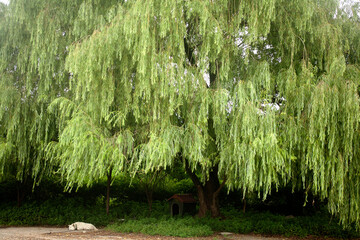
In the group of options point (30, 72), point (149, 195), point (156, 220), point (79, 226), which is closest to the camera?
point (30, 72)

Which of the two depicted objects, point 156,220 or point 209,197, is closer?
point 156,220

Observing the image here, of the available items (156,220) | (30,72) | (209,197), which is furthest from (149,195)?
(30,72)

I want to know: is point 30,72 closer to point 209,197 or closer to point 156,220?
point 156,220

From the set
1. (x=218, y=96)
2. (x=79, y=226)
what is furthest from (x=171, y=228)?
(x=218, y=96)

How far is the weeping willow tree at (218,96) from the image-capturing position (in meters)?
6.45

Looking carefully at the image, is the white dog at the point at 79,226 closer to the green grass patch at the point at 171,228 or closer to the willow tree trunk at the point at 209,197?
the green grass patch at the point at 171,228

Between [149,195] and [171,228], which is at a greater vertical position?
[149,195]

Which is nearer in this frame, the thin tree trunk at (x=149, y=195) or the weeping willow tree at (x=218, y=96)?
the weeping willow tree at (x=218, y=96)

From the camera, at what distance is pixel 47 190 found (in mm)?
14086

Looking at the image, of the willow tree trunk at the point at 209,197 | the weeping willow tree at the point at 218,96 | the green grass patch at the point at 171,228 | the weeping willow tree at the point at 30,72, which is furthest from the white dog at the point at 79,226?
the weeping willow tree at the point at 218,96

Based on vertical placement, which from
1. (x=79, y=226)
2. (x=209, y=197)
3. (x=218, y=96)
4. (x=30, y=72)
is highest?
(x=30, y=72)

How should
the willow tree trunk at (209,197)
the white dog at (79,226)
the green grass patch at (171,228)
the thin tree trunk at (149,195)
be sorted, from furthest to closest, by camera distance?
the thin tree trunk at (149,195) → the willow tree trunk at (209,197) → the white dog at (79,226) → the green grass patch at (171,228)

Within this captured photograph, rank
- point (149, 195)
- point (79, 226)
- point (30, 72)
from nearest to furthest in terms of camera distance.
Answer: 1. point (30, 72)
2. point (79, 226)
3. point (149, 195)

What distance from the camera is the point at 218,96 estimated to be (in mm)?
6793
